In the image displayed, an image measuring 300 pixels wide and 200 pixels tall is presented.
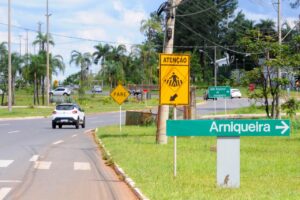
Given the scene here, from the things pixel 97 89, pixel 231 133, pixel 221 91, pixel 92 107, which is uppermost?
pixel 97 89

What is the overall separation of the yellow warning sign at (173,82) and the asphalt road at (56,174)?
2.31 m

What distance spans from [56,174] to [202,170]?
12.1 feet

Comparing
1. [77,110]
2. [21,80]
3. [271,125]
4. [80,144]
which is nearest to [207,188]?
[271,125]

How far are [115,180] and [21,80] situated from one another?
266 feet

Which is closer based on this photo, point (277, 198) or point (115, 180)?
point (277, 198)

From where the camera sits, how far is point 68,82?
140375 millimetres

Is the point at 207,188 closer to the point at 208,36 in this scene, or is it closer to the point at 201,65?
the point at 208,36

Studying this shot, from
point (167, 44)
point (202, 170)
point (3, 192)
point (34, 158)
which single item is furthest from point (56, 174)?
point (167, 44)

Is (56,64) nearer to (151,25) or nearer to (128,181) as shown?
(151,25)

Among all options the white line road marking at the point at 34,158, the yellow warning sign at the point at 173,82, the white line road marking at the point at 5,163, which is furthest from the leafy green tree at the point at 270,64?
the yellow warning sign at the point at 173,82

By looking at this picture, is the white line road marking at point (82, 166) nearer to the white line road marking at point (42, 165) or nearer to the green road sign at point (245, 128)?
the white line road marking at point (42, 165)

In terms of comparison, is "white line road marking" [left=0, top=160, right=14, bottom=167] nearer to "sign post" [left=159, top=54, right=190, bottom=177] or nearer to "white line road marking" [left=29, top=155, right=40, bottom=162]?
"white line road marking" [left=29, top=155, right=40, bottom=162]

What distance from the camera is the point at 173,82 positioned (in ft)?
50.5

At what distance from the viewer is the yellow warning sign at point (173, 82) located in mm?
15375
